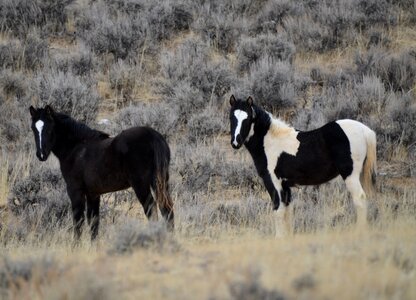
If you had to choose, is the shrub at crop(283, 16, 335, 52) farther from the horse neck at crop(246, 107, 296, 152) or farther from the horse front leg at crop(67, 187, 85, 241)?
the horse front leg at crop(67, 187, 85, 241)

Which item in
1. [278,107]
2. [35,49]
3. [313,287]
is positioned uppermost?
[313,287]

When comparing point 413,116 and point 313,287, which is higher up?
point 313,287

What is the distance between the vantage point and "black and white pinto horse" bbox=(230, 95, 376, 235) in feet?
30.2

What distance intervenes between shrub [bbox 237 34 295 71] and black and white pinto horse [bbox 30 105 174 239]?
300 inches

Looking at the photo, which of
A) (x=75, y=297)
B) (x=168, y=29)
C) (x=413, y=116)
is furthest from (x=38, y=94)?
(x=75, y=297)

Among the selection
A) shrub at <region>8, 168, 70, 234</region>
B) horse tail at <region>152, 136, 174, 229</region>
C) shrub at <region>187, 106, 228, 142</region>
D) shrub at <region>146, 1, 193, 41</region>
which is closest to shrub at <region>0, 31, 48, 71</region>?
shrub at <region>146, 1, 193, 41</region>

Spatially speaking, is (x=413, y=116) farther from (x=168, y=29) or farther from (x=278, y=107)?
(x=168, y=29)

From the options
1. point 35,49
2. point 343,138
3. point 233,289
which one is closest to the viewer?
point 233,289

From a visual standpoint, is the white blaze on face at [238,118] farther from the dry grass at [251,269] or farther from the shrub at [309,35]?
the shrub at [309,35]

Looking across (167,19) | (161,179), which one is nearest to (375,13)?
(167,19)

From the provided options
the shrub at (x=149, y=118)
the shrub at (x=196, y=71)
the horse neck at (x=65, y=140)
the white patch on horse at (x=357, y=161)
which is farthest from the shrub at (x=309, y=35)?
the horse neck at (x=65, y=140)

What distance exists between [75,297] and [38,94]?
1057cm

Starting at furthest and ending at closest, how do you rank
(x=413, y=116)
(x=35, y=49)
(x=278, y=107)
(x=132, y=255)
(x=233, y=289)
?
(x=35, y=49), (x=278, y=107), (x=413, y=116), (x=132, y=255), (x=233, y=289)

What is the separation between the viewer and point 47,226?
10.6 meters
